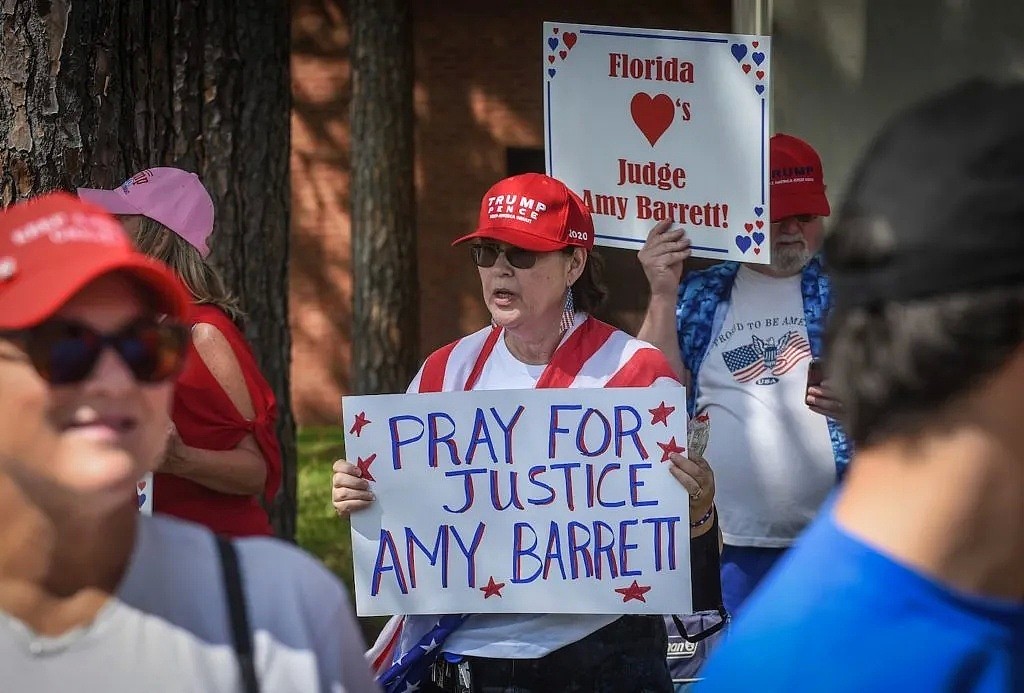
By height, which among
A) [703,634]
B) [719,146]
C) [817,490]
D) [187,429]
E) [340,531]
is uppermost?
[719,146]

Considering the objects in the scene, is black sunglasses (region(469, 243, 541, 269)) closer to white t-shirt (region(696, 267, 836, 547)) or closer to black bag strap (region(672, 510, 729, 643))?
black bag strap (region(672, 510, 729, 643))

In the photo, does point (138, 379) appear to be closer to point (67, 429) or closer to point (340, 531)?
point (67, 429)

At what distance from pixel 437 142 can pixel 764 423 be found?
10.3 m

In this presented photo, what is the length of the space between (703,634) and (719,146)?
4.38 ft

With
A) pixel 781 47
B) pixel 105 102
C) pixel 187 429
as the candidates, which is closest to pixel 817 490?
pixel 187 429

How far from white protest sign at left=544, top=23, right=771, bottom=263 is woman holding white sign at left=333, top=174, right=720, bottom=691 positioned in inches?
24.3

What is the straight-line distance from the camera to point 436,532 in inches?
124

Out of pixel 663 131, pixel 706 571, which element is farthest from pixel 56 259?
pixel 663 131

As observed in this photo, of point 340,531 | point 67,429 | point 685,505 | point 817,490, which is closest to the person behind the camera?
point 67,429

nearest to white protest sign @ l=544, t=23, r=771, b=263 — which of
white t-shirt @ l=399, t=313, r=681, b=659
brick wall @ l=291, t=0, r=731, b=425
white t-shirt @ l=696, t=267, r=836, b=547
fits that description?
white t-shirt @ l=696, t=267, r=836, b=547

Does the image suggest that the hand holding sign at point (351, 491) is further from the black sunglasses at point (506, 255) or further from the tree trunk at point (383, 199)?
the tree trunk at point (383, 199)

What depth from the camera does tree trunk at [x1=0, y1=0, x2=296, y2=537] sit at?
367 cm

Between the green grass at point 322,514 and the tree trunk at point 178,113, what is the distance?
118cm

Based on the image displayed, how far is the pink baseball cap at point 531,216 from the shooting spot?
3174 mm
